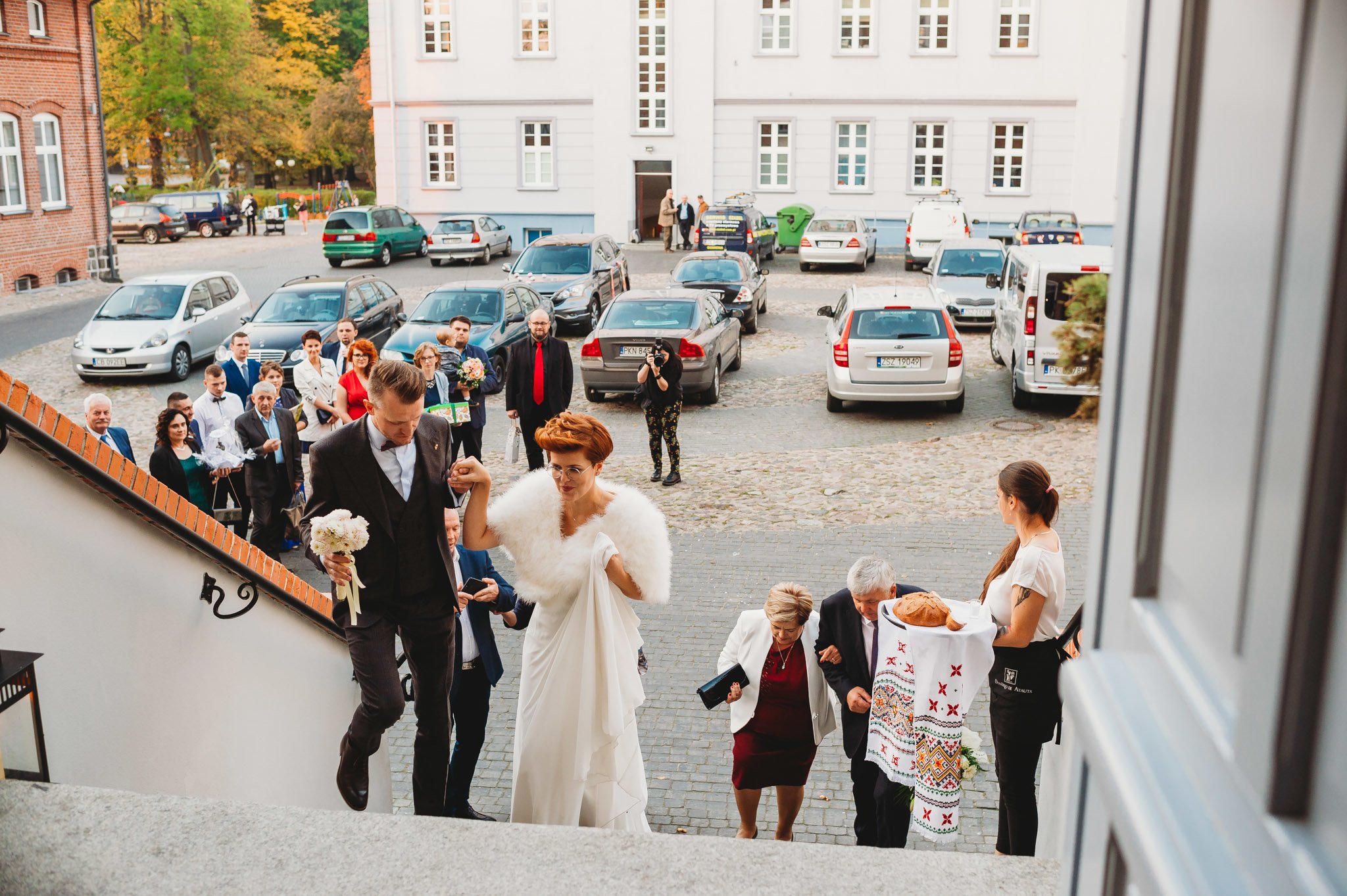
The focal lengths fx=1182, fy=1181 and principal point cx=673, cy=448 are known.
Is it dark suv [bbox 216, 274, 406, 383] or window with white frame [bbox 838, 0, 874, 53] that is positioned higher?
window with white frame [bbox 838, 0, 874, 53]

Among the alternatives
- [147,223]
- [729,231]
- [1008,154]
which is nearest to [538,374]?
[729,231]

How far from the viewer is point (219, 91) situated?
61.9 m

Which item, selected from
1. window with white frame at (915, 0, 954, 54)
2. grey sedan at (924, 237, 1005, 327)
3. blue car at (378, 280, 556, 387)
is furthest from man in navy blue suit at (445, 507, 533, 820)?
window with white frame at (915, 0, 954, 54)

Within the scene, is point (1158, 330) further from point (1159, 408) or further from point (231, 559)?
point (231, 559)

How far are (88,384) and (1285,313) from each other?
20814 millimetres

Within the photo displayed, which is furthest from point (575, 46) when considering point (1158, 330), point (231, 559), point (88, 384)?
point (1158, 330)

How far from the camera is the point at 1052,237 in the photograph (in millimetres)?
31938

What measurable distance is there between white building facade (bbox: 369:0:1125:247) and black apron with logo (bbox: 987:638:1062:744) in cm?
3559

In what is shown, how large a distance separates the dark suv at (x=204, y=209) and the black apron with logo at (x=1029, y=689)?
48.2 metres

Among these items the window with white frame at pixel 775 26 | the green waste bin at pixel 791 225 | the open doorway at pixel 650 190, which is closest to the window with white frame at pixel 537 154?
the open doorway at pixel 650 190

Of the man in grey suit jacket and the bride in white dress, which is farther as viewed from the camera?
the man in grey suit jacket

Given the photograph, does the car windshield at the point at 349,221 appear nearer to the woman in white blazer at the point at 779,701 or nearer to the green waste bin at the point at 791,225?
the green waste bin at the point at 791,225

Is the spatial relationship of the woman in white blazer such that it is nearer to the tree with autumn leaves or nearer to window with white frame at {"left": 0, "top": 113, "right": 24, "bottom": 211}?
window with white frame at {"left": 0, "top": 113, "right": 24, "bottom": 211}

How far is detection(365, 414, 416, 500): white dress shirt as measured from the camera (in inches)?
189
